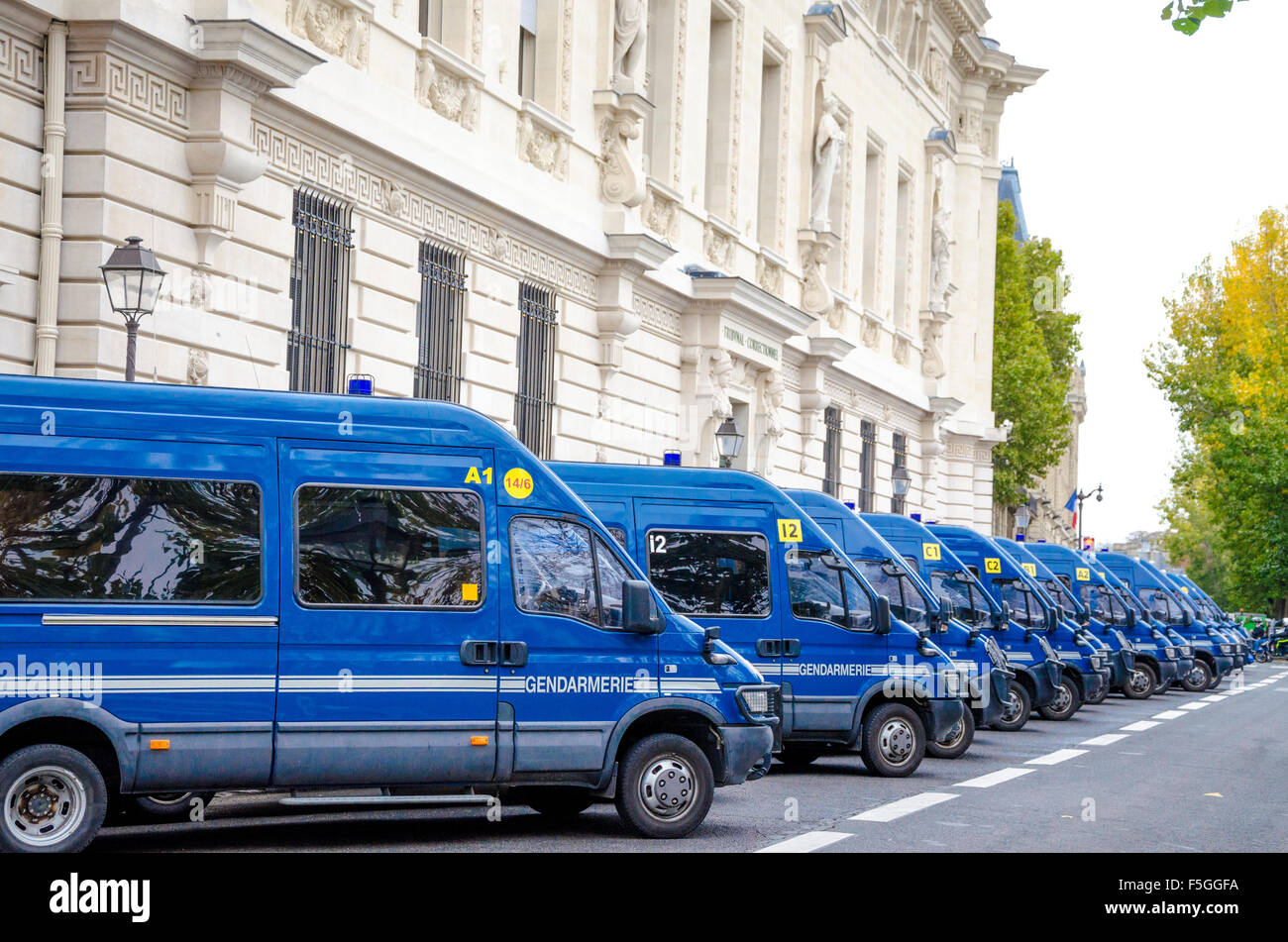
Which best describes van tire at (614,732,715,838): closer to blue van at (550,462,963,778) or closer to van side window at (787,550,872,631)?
blue van at (550,462,963,778)

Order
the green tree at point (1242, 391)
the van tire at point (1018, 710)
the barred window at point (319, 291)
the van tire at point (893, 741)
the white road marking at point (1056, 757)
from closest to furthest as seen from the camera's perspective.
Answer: the van tire at point (893, 741), the white road marking at point (1056, 757), the barred window at point (319, 291), the van tire at point (1018, 710), the green tree at point (1242, 391)

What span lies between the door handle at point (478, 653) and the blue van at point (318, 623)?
13 mm

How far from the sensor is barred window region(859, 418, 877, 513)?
41969 mm

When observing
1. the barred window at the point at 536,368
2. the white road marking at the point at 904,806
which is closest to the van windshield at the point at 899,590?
the white road marking at the point at 904,806

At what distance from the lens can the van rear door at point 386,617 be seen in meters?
10.2

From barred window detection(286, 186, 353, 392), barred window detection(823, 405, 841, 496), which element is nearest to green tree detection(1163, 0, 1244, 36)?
barred window detection(286, 186, 353, 392)

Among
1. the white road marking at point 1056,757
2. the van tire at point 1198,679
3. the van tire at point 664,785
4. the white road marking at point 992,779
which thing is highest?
the van tire at point 664,785

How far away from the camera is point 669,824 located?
36.8 ft

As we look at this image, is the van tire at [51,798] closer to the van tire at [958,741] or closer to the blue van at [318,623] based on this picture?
the blue van at [318,623]

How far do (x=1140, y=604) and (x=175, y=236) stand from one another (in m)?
20.3

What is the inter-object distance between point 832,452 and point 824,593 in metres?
23.9

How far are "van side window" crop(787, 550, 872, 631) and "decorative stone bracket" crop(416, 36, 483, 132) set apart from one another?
7977 mm

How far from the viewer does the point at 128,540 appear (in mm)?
9820

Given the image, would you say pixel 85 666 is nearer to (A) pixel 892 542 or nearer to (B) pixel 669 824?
(B) pixel 669 824
